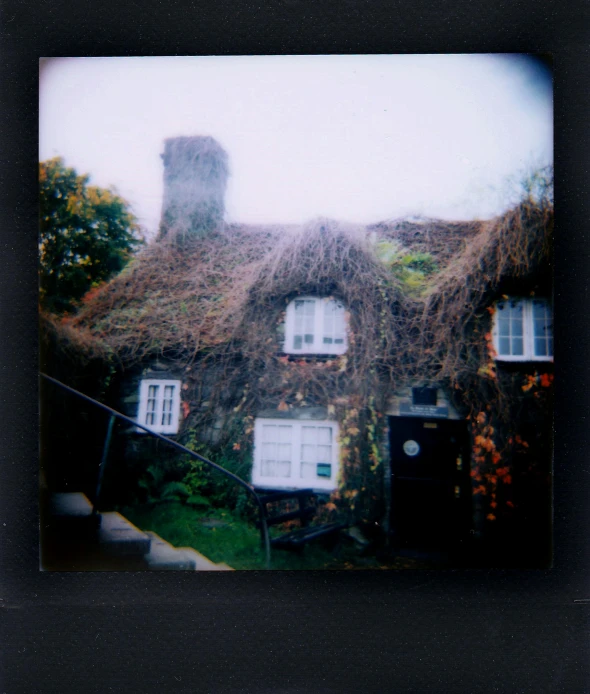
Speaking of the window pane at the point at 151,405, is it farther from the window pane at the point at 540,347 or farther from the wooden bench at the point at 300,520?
the window pane at the point at 540,347

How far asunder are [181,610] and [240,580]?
14.8 inches

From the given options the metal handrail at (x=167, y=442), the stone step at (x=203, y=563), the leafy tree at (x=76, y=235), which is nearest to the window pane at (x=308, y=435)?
the metal handrail at (x=167, y=442)

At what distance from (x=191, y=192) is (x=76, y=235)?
2.54 ft

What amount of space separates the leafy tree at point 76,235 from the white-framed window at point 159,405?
695 mm

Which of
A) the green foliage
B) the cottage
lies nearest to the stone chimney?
the cottage

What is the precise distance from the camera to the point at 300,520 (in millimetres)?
2232

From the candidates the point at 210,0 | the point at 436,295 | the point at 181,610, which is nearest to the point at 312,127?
the point at 210,0

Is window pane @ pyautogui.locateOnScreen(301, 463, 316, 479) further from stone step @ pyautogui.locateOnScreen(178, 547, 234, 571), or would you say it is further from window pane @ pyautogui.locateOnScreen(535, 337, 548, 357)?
window pane @ pyautogui.locateOnScreen(535, 337, 548, 357)

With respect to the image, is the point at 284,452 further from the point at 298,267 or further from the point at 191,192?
the point at 191,192

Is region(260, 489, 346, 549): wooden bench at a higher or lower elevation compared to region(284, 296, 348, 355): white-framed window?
lower

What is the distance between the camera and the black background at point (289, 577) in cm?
212

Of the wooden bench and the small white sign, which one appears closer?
the wooden bench

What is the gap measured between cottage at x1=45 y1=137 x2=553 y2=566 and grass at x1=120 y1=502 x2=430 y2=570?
0.54ft

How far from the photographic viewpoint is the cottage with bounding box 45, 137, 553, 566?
Answer: 2232 millimetres
